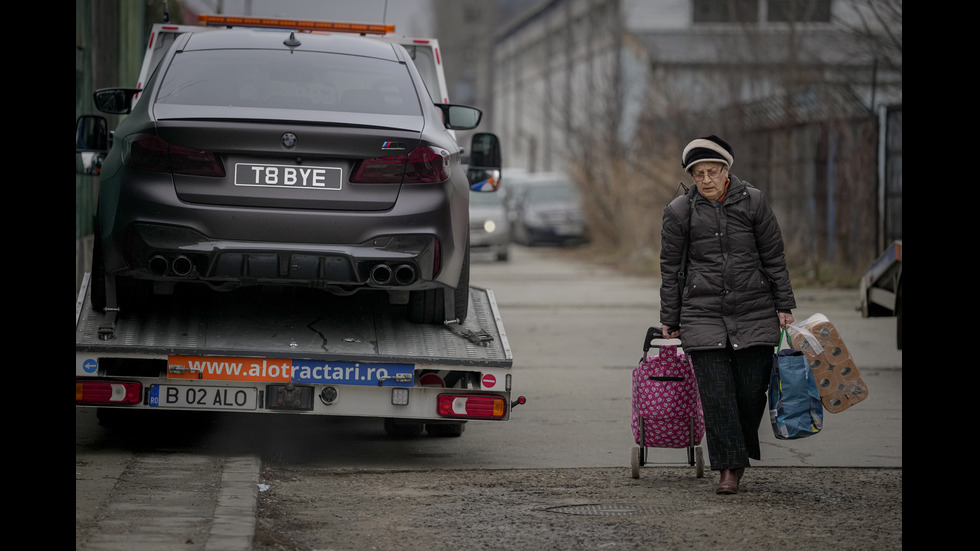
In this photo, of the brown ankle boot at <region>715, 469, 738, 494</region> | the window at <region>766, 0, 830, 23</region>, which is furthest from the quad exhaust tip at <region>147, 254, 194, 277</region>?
the window at <region>766, 0, 830, 23</region>

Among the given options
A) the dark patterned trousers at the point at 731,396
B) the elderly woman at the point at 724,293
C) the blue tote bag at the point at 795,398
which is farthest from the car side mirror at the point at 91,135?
the blue tote bag at the point at 795,398

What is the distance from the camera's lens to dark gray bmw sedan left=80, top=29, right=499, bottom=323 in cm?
667

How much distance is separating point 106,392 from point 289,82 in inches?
74.0

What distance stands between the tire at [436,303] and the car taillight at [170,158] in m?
1.28

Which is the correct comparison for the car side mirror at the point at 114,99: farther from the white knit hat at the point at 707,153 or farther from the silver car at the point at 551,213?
the silver car at the point at 551,213

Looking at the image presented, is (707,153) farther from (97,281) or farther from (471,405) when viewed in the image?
(97,281)

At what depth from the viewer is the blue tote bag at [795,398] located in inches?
256

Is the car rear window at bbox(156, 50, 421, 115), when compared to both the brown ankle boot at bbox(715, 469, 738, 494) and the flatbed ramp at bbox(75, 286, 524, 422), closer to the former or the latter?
the flatbed ramp at bbox(75, 286, 524, 422)

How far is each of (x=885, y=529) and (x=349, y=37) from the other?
13.8 ft

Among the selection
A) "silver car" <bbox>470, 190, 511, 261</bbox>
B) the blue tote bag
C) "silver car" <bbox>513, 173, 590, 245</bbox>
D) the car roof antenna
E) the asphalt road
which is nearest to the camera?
the asphalt road
